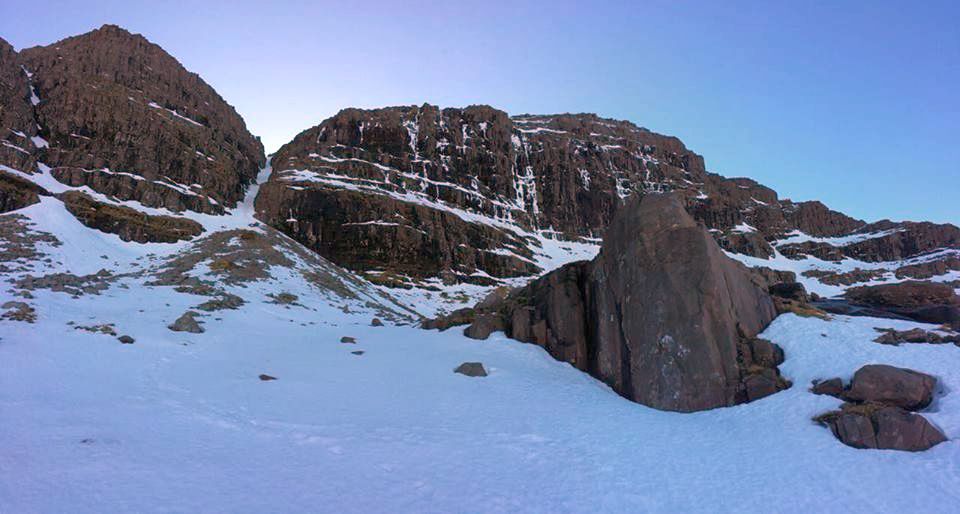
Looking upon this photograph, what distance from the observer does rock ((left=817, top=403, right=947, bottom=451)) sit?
1108cm

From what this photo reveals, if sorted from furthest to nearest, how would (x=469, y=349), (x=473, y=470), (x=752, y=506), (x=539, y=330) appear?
1. (x=539, y=330)
2. (x=469, y=349)
3. (x=473, y=470)
4. (x=752, y=506)

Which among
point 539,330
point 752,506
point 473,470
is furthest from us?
point 539,330

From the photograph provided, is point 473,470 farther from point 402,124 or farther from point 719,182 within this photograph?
point 719,182

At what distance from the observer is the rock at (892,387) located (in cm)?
1285

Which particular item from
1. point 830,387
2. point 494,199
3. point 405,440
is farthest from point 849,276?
point 405,440

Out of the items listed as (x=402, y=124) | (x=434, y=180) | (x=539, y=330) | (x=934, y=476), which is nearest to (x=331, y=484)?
(x=934, y=476)

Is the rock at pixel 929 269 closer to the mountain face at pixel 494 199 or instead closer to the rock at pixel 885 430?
the mountain face at pixel 494 199

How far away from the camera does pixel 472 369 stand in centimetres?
1894

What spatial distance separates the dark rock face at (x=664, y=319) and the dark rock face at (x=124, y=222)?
64368mm

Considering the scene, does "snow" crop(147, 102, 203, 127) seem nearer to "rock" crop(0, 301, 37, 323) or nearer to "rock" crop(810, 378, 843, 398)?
"rock" crop(0, 301, 37, 323)

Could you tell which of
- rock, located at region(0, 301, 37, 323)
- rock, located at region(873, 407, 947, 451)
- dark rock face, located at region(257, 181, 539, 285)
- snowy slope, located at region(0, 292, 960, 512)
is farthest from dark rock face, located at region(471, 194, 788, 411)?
dark rock face, located at region(257, 181, 539, 285)

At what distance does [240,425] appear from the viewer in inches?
441

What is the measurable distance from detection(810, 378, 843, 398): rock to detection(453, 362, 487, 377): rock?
11.9m

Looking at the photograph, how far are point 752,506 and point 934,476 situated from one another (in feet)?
14.7
